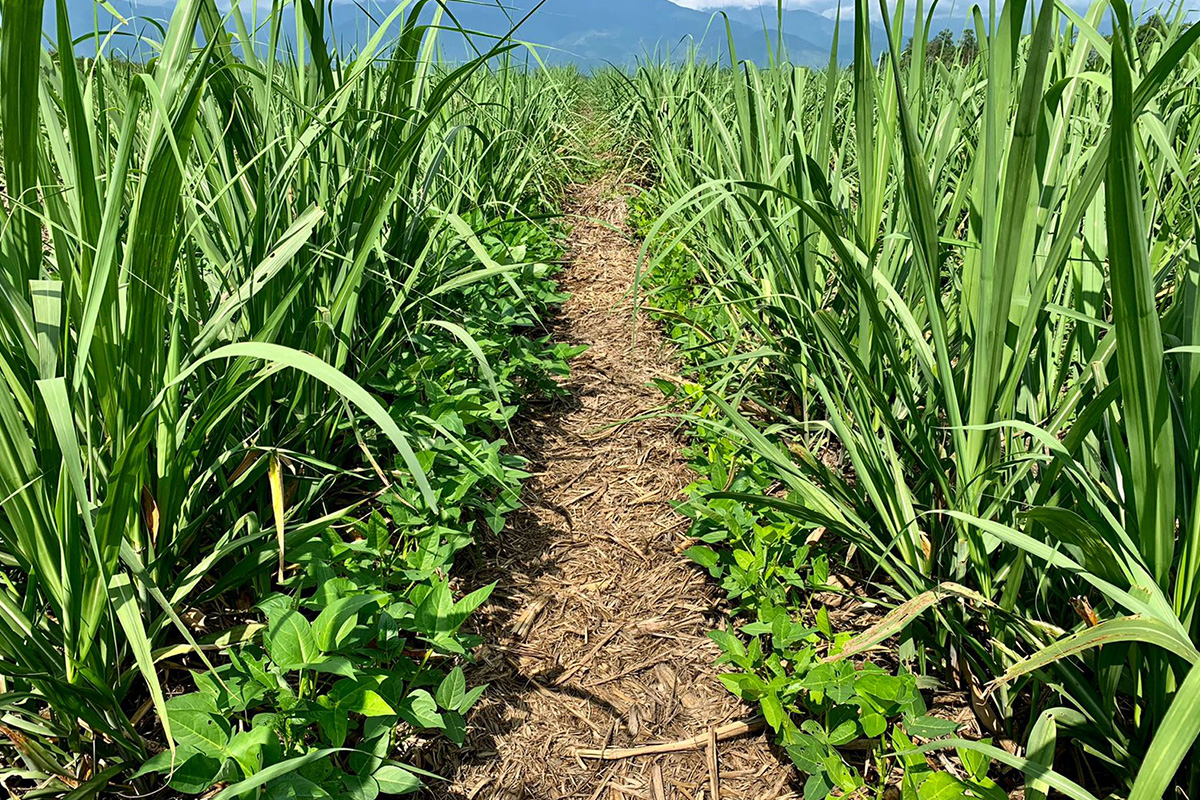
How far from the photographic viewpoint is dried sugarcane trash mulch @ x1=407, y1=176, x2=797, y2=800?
3.49ft

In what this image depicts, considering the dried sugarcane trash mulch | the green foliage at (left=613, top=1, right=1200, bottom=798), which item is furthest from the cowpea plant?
the green foliage at (left=613, top=1, right=1200, bottom=798)

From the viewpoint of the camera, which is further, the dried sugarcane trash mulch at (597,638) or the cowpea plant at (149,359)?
the dried sugarcane trash mulch at (597,638)

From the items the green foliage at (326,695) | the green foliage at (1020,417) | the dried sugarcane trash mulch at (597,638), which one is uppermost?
the green foliage at (1020,417)

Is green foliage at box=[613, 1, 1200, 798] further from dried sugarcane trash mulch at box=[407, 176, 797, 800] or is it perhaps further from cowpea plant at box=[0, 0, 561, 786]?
cowpea plant at box=[0, 0, 561, 786]

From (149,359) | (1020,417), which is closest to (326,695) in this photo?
(149,359)

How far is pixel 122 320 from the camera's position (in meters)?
0.94

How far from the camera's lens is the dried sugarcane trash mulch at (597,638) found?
106cm

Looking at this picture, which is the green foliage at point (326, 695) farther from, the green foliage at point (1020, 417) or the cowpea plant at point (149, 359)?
the green foliage at point (1020, 417)

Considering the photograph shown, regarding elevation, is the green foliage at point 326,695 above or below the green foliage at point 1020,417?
below

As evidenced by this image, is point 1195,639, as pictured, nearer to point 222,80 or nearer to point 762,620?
point 762,620

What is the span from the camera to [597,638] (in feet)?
4.38

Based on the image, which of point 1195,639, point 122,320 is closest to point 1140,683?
point 1195,639

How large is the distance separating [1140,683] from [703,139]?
94.4 inches

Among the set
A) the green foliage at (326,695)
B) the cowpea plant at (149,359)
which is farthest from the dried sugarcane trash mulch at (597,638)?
the cowpea plant at (149,359)
